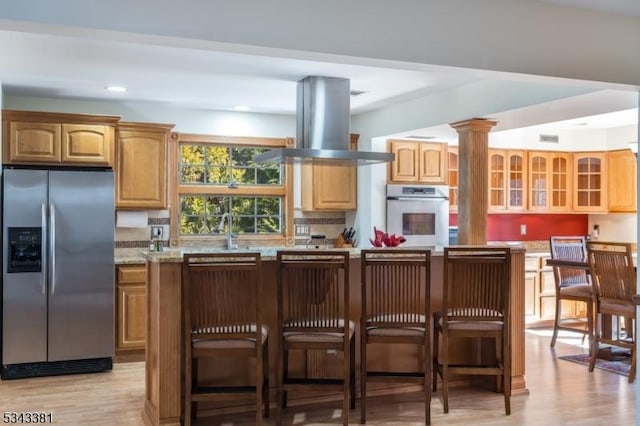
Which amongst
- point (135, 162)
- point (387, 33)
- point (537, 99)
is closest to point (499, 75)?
point (387, 33)

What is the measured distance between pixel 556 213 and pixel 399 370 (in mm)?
4410

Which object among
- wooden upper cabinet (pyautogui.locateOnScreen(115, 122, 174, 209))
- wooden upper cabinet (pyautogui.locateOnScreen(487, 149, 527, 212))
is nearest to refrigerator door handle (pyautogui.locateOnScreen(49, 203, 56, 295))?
wooden upper cabinet (pyautogui.locateOnScreen(115, 122, 174, 209))

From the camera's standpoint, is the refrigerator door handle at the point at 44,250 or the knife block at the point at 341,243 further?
the knife block at the point at 341,243

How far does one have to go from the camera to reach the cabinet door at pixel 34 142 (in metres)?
5.30

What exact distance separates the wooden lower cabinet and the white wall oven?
2.68m

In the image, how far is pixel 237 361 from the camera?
4.12 m

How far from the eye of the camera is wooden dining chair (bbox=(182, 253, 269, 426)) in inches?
142

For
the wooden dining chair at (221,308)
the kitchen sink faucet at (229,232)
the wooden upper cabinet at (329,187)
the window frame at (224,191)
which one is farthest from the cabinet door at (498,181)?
the wooden dining chair at (221,308)

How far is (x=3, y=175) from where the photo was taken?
511 centimetres

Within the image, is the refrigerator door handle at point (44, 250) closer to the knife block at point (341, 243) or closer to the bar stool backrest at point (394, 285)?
the bar stool backrest at point (394, 285)

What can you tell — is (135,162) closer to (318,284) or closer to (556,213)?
(318,284)

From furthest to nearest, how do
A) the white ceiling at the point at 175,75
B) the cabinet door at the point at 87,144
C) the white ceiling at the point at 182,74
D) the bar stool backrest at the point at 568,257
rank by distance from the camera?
the bar stool backrest at the point at 568,257 < the cabinet door at the point at 87,144 < the white ceiling at the point at 175,75 < the white ceiling at the point at 182,74

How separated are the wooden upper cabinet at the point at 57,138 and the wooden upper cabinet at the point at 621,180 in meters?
6.01

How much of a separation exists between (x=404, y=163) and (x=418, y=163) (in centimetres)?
19
